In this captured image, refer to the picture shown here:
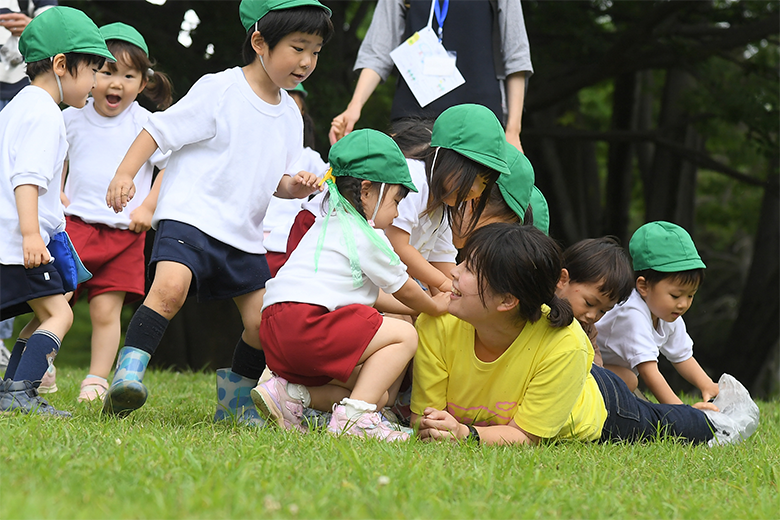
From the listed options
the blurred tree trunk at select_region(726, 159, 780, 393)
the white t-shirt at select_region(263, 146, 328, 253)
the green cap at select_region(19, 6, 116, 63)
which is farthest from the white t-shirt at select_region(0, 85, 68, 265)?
the blurred tree trunk at select_region(726, 159, 780, 393)

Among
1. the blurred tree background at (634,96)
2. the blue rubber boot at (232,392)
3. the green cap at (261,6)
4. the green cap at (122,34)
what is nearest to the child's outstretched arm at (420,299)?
the blue rubber boot at (232,392)

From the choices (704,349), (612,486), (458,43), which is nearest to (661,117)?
(704,349)

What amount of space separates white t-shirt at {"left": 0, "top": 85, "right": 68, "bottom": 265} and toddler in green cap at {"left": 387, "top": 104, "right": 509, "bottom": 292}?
1399 millimetres

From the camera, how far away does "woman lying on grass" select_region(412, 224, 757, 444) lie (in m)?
3.17

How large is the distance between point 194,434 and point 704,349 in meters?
12.7

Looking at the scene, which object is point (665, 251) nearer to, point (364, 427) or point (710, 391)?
point (710, 391)

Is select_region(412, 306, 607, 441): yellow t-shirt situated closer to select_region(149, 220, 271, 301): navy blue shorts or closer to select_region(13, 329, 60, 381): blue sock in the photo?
select_region(149, 220, 271, 301): navy blue shorts

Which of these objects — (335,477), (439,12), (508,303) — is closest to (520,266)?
(508,303)

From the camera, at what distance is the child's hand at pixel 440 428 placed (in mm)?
3055

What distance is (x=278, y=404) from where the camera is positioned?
10.7ft

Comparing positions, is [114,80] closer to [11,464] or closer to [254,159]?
[254,159]

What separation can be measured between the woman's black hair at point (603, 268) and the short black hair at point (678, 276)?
0.23 meters

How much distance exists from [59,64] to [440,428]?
212 centimetres

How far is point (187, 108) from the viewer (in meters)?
3.44
